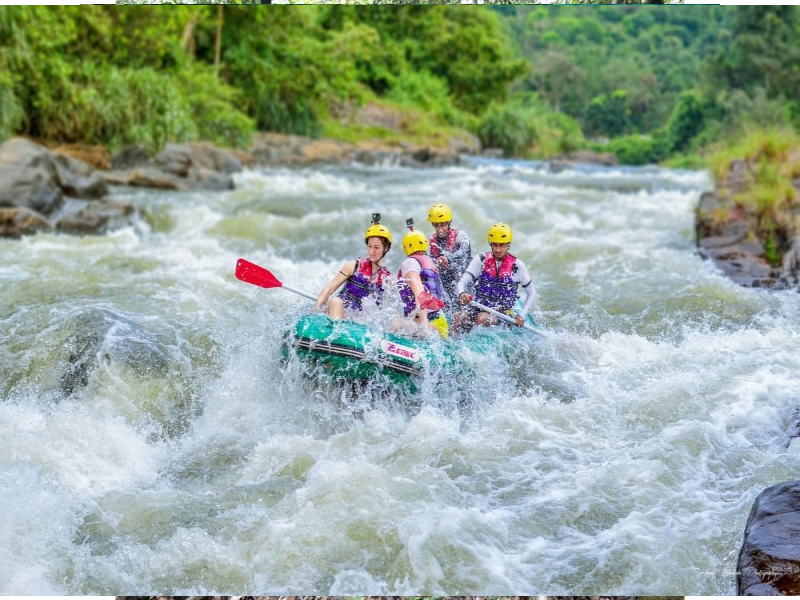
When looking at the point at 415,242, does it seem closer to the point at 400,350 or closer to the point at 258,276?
the point at 400,350

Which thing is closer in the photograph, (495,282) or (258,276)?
(258,276)

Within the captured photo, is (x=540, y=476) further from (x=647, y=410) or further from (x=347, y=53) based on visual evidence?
(x=347, y=53)

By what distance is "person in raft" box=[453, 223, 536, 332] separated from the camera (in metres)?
5.28

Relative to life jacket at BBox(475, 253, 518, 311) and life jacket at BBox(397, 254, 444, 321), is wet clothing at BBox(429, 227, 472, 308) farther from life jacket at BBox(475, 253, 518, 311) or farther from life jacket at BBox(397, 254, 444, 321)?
life jacket at BBox(397, 254, 444, 321)

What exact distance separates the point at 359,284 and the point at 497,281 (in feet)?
3.25

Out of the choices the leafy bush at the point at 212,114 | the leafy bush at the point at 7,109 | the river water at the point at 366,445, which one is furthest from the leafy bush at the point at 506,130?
the river water at the point at 366,445

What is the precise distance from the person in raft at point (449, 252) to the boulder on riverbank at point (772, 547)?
9.16 feet

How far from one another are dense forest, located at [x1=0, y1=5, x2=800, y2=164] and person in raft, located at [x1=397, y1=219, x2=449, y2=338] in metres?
8.02

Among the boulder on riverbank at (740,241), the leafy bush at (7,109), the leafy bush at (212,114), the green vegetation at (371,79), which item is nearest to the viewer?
the boulder on riverbank at (740,241)

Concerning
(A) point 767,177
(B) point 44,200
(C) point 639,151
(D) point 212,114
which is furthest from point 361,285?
(C) point 639,151

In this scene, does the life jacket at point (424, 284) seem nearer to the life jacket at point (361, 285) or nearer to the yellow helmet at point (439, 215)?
the life jacket at point (361, 285)

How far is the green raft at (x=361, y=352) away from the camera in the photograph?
429cm

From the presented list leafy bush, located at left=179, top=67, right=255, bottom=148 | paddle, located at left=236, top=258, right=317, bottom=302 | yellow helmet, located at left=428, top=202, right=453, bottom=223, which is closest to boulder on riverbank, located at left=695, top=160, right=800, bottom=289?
yellow helmet, located at left=428, top=202, right=453, bottom=223

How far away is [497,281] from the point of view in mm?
5328
